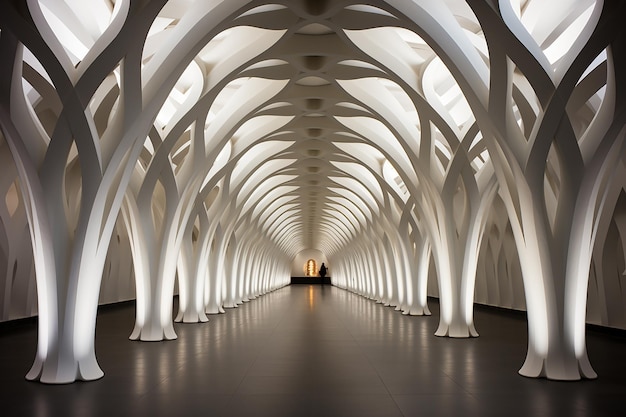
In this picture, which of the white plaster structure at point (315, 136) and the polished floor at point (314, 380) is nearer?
the polished floor at point (314, 380)

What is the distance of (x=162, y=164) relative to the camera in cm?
1410

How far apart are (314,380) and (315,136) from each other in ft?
50.0

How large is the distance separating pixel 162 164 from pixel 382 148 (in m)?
9.46

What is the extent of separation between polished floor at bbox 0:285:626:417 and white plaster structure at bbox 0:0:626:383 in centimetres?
100

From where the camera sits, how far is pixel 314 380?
920 cm

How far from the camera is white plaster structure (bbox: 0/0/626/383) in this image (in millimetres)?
8953

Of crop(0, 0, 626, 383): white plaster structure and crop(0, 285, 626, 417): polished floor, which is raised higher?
crop(0, 0, 626, 383): white plaster structure

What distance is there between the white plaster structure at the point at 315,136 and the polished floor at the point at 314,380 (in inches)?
39.4

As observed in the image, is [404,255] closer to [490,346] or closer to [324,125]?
[324,125]

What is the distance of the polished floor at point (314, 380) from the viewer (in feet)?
23.7

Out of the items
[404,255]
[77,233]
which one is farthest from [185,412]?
[404,255]

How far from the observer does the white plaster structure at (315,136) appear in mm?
8953

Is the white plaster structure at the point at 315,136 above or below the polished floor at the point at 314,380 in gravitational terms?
above

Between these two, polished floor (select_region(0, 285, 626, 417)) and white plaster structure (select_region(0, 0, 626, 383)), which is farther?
white plaster structure (select_region(0, 0, 626, 383))
